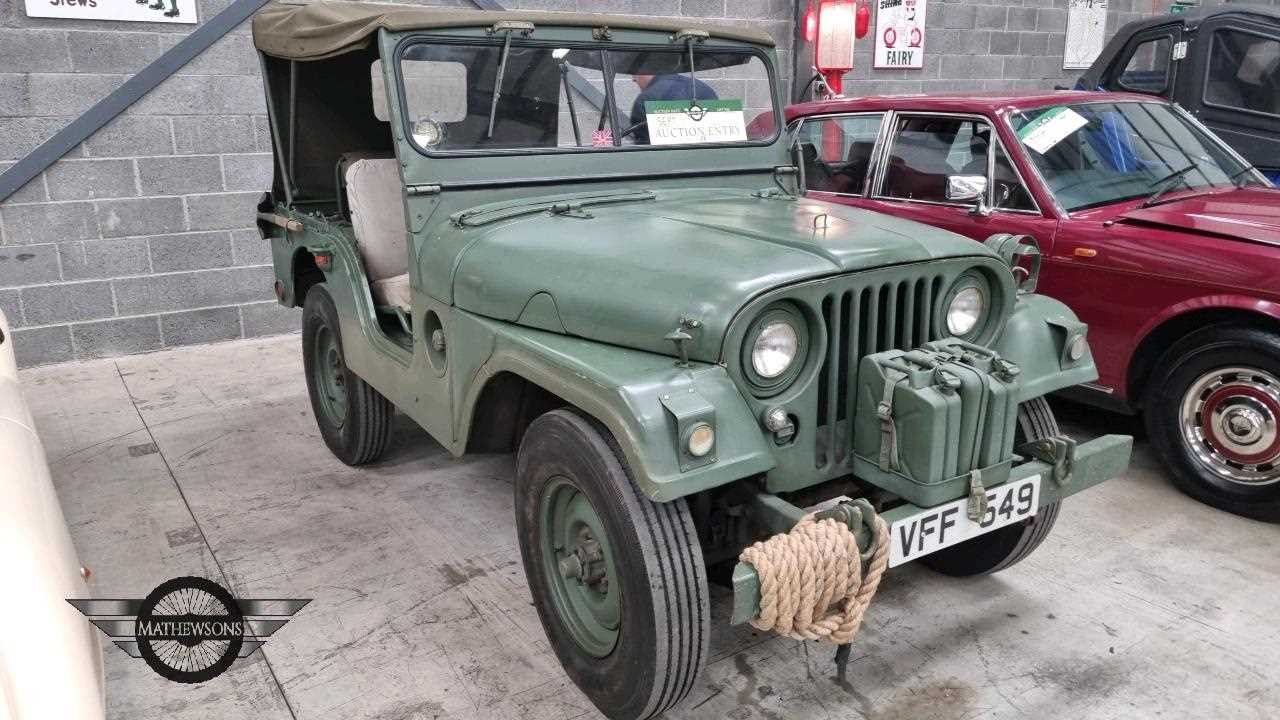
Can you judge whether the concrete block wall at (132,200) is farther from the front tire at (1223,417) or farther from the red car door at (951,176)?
the front tire at (1223,417)

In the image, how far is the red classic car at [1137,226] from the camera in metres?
3.45

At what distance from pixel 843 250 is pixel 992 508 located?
740mm

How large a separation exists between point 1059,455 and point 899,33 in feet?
24.6

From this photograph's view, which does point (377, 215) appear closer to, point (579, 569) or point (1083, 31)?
point (579, 569)

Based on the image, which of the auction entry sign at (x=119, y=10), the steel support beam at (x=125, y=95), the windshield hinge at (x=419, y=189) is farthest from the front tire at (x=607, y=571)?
the auction entry sign at (x=119, y=10)

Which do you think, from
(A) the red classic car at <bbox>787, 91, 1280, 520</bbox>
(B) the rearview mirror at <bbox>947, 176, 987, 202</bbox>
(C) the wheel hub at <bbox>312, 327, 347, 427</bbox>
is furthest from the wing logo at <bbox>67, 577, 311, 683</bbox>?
(B) the rearview mirror at <bbox>947, 176, 987, 202</bbox>

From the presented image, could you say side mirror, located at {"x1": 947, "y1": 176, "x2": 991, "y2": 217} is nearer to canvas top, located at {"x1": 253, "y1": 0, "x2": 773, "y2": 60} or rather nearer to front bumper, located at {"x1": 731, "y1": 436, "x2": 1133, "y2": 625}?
canvas top, located at {"x1": 253, "y1": 0, "x2": 773, "y2": 60}

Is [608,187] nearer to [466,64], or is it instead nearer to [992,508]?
[466,64]

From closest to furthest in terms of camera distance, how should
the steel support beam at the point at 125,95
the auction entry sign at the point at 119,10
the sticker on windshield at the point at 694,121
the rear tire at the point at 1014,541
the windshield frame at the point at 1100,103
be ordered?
the rear tire at the point at 1014,541 → the sticker on windshield at the point at 694,121 → the windshield frame at the point at 1100,103 → the auction entry sign at the point at 119,10 → the steel support beam at the point at 125,95

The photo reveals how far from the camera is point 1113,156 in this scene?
167 inches

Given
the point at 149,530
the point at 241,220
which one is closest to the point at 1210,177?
the point at 149,530

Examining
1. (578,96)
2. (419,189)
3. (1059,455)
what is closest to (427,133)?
(419,189)

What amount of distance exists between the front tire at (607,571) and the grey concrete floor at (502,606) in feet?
0.68

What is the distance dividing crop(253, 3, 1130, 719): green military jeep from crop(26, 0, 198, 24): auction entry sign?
102 inches
